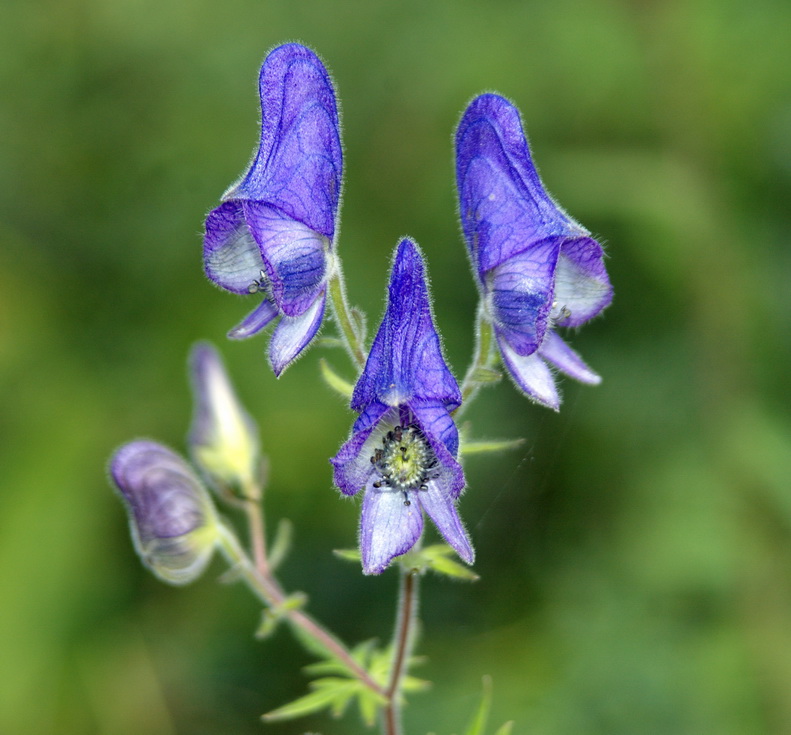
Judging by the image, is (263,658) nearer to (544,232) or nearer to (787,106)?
(544,232)

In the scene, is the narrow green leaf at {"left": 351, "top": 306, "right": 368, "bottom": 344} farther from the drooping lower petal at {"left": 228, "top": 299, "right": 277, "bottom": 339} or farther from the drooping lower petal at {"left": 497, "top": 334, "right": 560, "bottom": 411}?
the drooping lower petal at {"left": 497, "top": 334, "right": 560, "bottom": 411}

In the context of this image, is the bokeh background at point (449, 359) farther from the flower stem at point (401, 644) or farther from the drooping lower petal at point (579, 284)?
the drooping lower petal at point (579, 284)

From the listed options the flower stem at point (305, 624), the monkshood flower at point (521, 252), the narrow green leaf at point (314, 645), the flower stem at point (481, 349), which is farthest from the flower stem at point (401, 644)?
the monkshood flower at point (521, 252)

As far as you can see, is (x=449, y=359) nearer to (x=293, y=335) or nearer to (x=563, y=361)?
(x=563, y=361)

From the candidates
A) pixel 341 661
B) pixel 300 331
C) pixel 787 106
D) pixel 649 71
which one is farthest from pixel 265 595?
pixel 787 106

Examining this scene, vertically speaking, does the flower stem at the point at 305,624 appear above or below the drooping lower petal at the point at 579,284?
below

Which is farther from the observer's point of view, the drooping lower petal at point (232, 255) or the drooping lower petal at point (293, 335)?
the drooping lower petal at point (232, 255)

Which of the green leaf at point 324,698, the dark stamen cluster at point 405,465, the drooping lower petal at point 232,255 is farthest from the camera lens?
the green leaf at point 324,698

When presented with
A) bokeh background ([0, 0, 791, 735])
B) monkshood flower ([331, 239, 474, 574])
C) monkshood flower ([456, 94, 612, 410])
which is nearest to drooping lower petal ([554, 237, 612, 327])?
monkshood flower ([456, 94, 612, 410])
